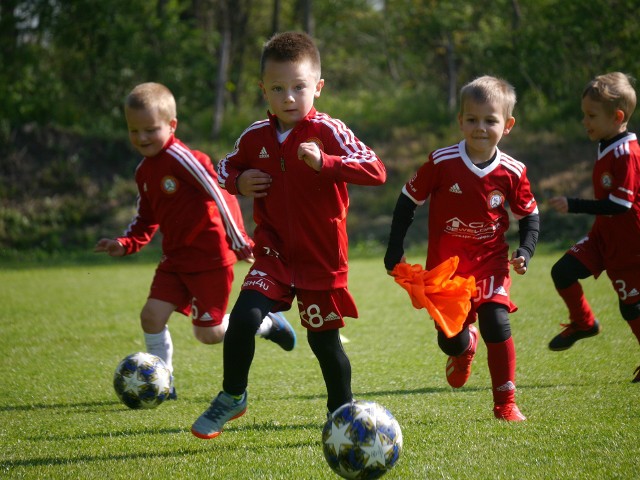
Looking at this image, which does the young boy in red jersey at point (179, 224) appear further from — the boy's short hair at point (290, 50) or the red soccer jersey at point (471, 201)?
the boy's short hair at point (290, 50)

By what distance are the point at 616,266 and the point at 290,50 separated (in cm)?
288

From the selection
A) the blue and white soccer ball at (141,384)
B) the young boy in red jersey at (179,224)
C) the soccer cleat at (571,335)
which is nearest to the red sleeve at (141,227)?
the young boy in red jersey at (179,224)

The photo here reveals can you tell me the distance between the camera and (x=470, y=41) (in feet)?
69.8

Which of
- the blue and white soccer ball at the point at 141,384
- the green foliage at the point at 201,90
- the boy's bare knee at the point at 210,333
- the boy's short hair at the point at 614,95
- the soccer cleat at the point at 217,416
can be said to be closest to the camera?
the soccer cleat at the point at 217,416

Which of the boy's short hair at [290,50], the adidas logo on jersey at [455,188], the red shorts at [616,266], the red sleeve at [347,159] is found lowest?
the red shorts at [616,266]

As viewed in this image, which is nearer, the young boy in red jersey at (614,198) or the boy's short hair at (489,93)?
the boy's short hair at (489,93)

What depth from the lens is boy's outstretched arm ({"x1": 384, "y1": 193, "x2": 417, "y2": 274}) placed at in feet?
16.3

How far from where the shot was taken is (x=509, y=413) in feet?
15.5

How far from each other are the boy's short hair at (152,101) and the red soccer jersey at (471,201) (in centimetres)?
183

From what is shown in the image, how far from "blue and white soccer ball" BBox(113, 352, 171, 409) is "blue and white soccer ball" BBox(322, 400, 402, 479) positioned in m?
1.74

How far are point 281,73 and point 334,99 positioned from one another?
64.1 feet

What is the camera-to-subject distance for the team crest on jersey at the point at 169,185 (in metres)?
5.76

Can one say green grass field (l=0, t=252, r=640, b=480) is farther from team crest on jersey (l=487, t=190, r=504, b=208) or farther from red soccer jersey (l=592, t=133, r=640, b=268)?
team crest on jersey (l=487, t=190, r=504, b=208)

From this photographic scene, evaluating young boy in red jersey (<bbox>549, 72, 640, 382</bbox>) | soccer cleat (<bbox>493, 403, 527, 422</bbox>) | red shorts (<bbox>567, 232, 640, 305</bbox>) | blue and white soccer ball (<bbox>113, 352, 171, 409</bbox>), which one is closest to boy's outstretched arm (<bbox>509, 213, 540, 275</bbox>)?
young boy in red jersey (<bbox>549, 72, 640, 382</bbox>)
